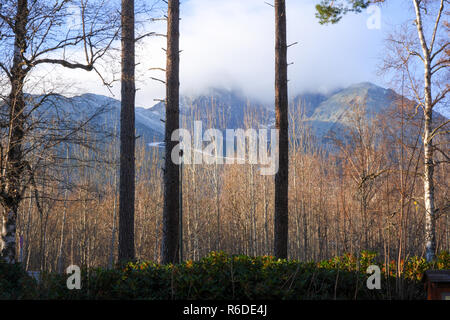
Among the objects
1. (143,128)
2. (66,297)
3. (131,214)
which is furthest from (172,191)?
(143,128)

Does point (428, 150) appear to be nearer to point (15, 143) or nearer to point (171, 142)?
point (171, 142)

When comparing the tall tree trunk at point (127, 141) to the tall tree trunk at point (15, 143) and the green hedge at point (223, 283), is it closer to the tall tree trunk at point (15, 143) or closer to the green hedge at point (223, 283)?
the tall tree trunk at point (15, 143)

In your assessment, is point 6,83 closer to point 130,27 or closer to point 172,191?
point 130,27

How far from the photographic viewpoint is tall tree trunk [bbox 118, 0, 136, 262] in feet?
26.7

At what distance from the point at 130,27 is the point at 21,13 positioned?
7.11ft

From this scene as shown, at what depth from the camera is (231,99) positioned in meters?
161

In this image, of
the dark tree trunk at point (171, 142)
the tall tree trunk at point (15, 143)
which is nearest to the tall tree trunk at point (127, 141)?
the dark tree trunk at point (171, 142)

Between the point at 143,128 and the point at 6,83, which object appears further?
the point at 143,128

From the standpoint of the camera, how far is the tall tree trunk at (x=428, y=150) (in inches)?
418

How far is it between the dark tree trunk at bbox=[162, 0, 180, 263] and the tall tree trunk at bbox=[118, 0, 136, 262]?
84 centimetres

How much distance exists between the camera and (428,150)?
35.7 feet

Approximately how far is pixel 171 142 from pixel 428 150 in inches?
295

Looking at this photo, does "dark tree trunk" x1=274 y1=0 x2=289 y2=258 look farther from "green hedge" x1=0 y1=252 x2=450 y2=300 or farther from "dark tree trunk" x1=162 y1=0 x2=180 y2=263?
"green hedge" x1=0 y1=252 x2=450 y2=300

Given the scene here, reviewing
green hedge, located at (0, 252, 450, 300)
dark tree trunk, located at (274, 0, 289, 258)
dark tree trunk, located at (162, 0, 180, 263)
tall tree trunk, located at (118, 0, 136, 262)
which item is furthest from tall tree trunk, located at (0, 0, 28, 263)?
dark tree trunk, located at (274, 0, 289, 258)
